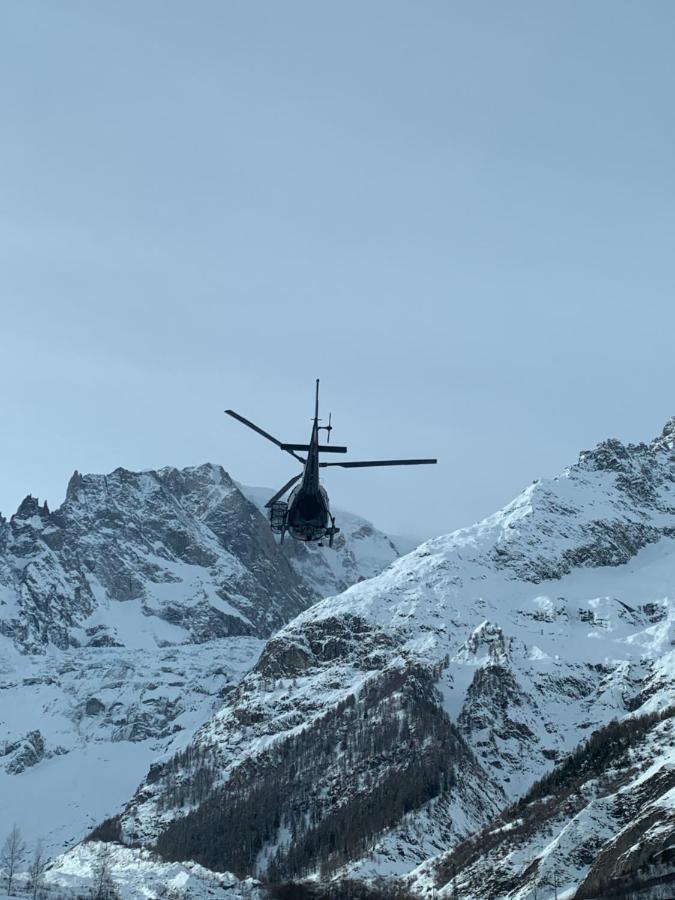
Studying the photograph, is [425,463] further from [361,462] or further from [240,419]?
[240,419]

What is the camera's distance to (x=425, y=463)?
4557 inches

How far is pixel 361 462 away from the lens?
116 meters

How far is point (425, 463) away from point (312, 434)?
1166 centimetres

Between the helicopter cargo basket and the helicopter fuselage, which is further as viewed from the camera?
the helicopter cargo basket

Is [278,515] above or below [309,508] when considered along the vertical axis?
above

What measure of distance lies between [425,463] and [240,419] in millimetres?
15060

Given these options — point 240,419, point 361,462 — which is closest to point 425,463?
point 361,462

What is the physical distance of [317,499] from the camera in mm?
120500

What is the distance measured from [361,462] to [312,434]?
8.14 metres

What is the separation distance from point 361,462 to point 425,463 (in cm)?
500

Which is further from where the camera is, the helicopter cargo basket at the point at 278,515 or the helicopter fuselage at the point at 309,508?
the helicopter cargo basket at the point at 278,515

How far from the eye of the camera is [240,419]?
4628 inches

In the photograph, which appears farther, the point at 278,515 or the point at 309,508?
the point at 278,515
